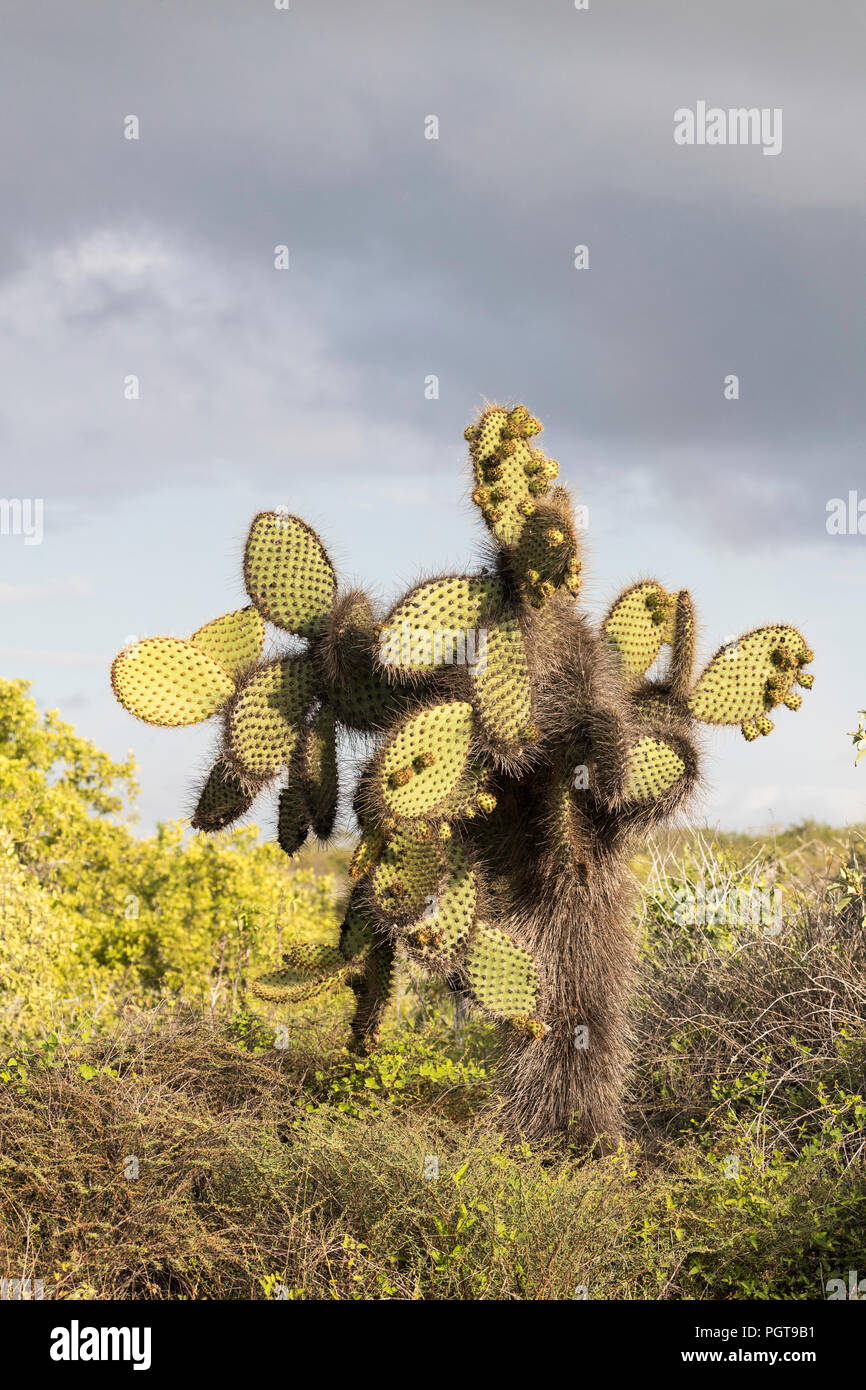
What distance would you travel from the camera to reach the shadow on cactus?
4.89 m

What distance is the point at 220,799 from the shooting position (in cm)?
554

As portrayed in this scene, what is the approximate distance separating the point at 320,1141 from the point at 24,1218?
4.00 feet

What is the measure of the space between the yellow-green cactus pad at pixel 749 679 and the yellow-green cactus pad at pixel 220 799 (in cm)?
211

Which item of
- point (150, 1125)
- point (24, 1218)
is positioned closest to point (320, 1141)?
point (150, 1125)

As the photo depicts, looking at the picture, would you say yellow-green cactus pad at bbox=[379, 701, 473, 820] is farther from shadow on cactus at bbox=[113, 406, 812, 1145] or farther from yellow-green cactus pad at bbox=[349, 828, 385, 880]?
yellow-green cactus pad at bbox=[349, 828, 385, 880]

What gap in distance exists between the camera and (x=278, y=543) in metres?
5.53

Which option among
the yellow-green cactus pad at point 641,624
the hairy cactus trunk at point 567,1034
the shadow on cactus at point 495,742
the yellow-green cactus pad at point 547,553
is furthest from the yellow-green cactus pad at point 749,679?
the yellow-green cactus pad at point 547,553

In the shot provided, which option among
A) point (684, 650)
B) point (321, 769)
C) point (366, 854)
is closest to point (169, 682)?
point (321, 769)

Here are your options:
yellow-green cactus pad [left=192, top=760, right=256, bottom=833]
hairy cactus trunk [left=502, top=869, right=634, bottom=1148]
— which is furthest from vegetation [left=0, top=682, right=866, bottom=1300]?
yellow-green cactus pad [left=192, top=760, right=256, bottom=833]

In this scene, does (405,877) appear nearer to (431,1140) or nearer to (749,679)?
(431,1140)

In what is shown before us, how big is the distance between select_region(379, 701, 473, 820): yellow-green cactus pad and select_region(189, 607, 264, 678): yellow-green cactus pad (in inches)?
45.3

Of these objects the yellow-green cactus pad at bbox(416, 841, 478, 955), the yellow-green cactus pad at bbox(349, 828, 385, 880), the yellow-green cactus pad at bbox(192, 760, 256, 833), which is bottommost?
the yellow-green cactus pad at bbox(416, 841, 478, 955)

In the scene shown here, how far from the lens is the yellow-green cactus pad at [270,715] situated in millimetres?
5187

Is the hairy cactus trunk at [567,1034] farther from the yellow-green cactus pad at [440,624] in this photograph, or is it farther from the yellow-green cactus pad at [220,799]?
the yellow-green cactus pad at [220,799]
